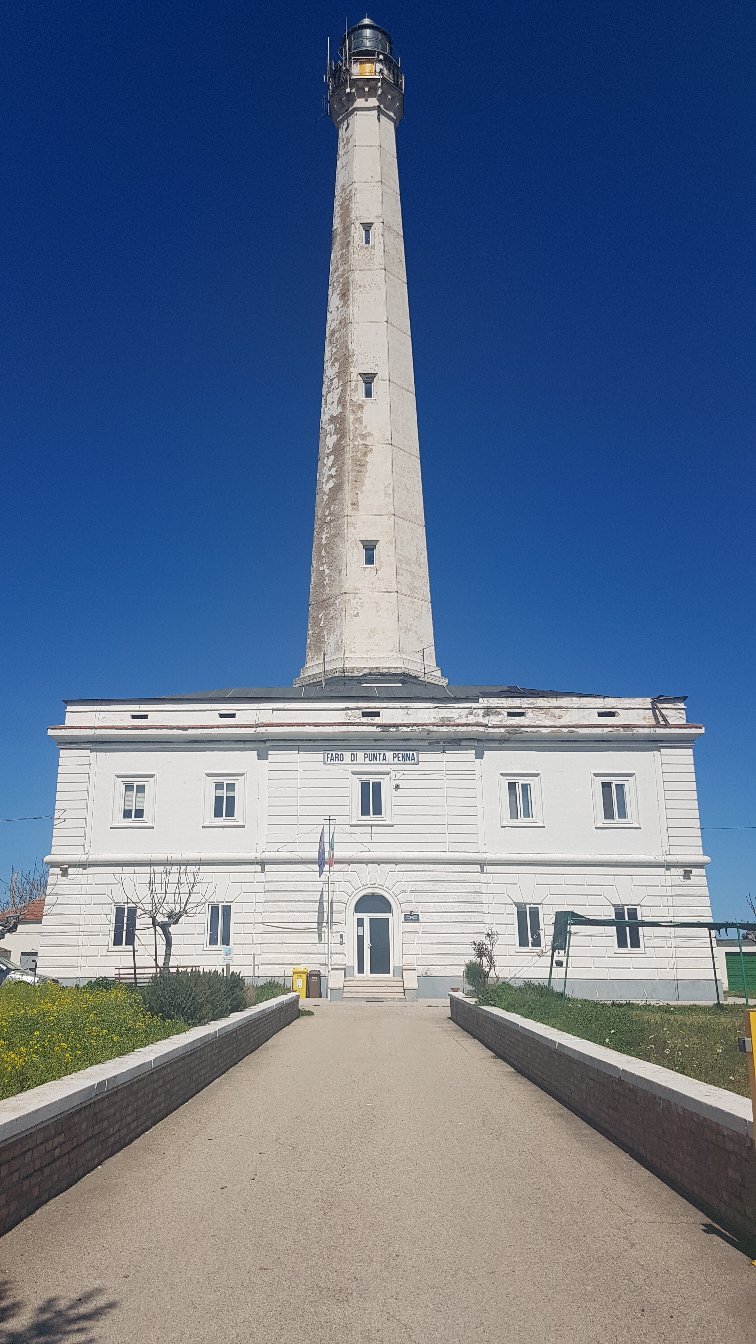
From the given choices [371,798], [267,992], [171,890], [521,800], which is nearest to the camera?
[267,992]

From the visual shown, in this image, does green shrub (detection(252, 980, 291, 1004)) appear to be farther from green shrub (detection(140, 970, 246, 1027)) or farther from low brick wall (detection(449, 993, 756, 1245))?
low brick wall (detection(449, 993, 756, 1245))

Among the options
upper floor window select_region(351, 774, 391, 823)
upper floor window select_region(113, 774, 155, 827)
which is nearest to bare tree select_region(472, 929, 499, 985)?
upper floor window select_region(351, 774, 391, 823)

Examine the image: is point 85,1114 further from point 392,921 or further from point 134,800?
point 134,800

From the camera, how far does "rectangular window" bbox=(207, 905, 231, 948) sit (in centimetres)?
3025

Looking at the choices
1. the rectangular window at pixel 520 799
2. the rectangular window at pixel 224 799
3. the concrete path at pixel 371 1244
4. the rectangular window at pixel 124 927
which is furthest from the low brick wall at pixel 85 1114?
the rectangular window at pixel 520 799

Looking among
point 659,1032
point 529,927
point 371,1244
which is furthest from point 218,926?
point 371,1244

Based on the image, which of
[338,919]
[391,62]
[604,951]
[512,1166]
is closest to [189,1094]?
[512,1166]

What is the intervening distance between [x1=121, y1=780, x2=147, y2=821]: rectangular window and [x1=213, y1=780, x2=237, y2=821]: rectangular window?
2.35 meters

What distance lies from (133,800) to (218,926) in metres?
5.03

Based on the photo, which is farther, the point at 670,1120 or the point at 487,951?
the point at 487,951

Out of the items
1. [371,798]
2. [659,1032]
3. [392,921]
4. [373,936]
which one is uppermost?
[371,798]

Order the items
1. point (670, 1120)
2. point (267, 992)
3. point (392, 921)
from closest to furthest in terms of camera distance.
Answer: point (670, 1120)
point (267, 992)
point (392, 921)

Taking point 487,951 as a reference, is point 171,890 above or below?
above

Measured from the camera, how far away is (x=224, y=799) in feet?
104
